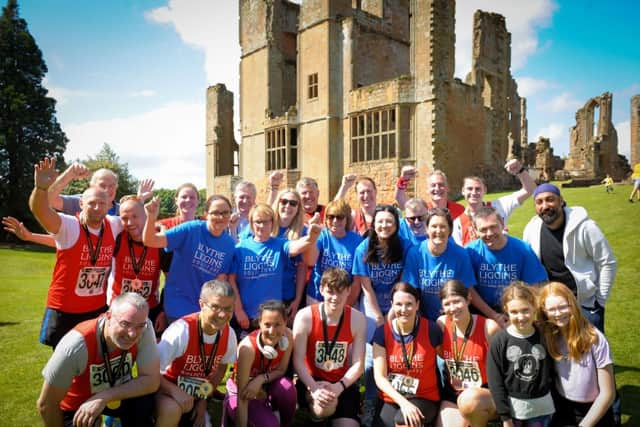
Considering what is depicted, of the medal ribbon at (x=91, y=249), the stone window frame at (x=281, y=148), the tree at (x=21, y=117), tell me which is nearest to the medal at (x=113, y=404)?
the medal ribbon at (x=91, y=249)

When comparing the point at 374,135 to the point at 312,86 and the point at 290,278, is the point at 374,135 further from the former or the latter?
the point at 290,278

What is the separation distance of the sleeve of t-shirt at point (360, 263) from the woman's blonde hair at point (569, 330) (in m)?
1.68

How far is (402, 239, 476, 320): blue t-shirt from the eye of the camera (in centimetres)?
427

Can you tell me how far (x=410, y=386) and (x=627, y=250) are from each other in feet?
29.8

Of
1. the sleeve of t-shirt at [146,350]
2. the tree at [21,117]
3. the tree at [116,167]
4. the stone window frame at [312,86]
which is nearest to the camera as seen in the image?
the sleeve of t-shirt at [146,350]

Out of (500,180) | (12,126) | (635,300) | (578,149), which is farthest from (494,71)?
(12,126)

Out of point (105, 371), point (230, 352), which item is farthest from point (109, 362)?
point (230, 352)

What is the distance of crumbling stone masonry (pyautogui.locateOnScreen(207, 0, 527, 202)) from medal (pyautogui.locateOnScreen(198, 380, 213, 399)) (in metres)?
15.8

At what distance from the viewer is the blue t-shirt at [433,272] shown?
14.0 feet

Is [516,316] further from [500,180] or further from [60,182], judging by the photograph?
[500,180]

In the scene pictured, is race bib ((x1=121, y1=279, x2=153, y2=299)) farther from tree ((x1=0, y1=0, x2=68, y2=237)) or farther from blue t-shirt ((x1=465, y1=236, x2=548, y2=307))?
tree ((x1=0, y1=0, x2=68, y2=237))

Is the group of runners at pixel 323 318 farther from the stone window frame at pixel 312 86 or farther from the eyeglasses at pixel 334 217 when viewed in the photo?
the stone window frame at pixel 312 86

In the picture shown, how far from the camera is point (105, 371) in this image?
343 centimetres

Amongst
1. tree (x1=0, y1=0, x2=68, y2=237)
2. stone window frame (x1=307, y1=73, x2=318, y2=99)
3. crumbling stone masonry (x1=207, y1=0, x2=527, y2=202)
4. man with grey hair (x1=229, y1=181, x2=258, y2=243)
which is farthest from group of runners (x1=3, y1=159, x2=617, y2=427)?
tree (x1=0, y1=0, x2=68, y2=237)
